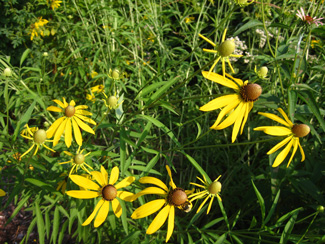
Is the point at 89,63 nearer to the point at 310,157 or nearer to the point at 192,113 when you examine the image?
the point at 192,113

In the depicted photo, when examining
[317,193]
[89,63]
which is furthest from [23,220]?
[317,193]

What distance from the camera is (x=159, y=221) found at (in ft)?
3.45

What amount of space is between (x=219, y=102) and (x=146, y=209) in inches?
20.0

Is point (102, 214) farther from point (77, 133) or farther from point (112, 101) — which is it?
point (112, 101)

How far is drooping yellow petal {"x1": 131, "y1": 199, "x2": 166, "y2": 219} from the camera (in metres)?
1.02

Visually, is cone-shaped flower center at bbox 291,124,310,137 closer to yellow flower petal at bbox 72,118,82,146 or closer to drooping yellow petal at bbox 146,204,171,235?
drooping yellow petal at bbox 146,204,171,235

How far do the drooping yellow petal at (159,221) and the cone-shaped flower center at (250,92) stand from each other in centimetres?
56

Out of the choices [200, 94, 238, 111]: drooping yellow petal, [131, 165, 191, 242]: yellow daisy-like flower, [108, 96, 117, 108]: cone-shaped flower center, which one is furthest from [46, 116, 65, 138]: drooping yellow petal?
[200, 94, 238, 111]: drooping yellow petal

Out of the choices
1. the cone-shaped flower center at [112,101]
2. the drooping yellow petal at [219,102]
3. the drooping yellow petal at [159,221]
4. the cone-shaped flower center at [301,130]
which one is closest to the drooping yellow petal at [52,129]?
the cone-shaped flower center at [112,101]

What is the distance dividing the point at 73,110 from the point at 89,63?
1413 millimetres

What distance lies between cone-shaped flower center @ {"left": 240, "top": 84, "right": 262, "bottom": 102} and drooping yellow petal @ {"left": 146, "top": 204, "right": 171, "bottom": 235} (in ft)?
1.83

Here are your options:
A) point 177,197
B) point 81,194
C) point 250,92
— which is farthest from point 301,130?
point 81,194

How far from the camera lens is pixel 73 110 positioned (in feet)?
4.42

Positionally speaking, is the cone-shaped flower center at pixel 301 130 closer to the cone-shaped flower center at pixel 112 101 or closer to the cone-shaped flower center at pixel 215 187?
the cone-shaped flower center at pixel 215 187
